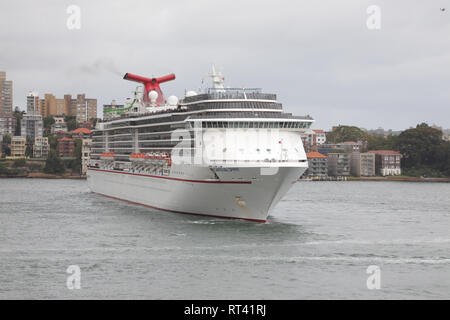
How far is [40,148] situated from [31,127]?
80.1ft

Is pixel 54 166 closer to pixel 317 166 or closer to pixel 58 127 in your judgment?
pixel 58 127

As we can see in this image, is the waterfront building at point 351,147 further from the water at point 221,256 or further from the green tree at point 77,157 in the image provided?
the water at point 221,256

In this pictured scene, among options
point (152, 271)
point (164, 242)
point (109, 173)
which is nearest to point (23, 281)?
point (152, 271)

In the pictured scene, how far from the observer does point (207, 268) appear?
1107 inches

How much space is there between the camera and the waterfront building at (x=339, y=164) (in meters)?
157

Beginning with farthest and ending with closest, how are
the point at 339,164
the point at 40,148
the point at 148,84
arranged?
the point at 40,148
the point at 339,164
the point at 148,84

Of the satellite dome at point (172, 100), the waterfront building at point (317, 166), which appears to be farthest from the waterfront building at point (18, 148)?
the satellite dome at point (172, 100)

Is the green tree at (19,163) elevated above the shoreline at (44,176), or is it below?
above

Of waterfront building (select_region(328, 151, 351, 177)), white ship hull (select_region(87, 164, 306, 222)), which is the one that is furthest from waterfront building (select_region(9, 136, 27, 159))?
white ship hull (select_region(87, 164, 306, 222))

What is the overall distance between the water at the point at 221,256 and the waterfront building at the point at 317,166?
339ft

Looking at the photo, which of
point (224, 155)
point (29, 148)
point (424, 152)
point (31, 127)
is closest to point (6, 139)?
point (31, 127)

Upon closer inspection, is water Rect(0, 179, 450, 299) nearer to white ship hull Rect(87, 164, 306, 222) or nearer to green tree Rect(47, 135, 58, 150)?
white ship hull Rect(87, 164, 306, 222)

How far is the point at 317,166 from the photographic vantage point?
152875 mm
